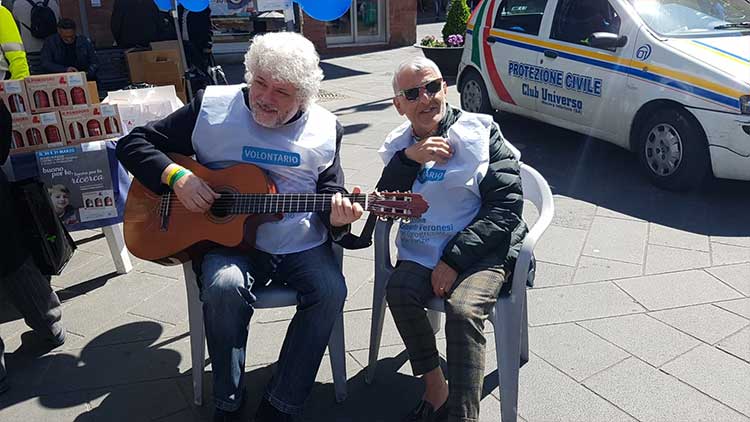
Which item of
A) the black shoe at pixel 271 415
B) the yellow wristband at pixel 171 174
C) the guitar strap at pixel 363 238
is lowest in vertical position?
the black shoe at pixel 271 415

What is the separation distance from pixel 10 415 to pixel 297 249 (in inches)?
55.5

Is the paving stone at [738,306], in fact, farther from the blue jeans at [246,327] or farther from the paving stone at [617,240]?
the blue jeans at [246,327]

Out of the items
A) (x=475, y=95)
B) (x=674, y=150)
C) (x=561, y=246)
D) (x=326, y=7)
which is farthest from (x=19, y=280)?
(x=475, y=95)

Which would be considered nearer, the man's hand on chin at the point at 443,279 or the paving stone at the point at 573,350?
the man's hand on chin at the point at 443,279

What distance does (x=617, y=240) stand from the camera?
4.18 metres

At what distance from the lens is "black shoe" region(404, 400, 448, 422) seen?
8.12 ft

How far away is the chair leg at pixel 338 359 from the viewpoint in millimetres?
2678

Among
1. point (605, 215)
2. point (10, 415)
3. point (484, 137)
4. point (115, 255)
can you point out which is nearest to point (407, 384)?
point (484, 137)

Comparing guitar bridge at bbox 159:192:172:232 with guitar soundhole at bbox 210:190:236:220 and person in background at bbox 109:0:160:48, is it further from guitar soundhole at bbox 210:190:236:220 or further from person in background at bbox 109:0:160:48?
person in background at bbox 109:0:160:48

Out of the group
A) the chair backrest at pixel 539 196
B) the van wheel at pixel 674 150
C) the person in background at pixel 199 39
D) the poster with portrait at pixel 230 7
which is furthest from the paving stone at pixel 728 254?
the poster with portrait at pixel 230 7

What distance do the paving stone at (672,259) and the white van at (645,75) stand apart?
3.47ft

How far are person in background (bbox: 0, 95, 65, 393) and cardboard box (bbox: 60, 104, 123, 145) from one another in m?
0.45

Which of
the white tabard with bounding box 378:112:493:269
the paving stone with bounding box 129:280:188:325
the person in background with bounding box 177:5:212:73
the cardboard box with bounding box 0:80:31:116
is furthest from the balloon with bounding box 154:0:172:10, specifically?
the white tabard with bounding box 378:112:493:269

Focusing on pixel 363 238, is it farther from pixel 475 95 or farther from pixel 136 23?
pixel 136 23
